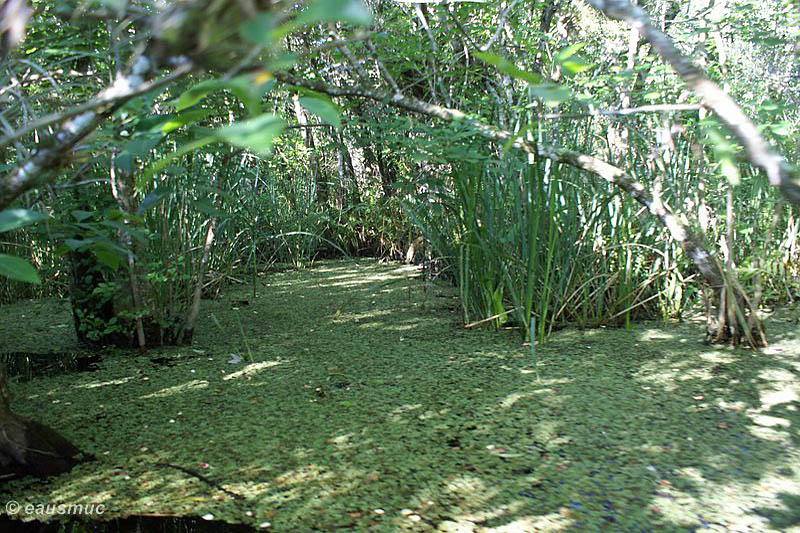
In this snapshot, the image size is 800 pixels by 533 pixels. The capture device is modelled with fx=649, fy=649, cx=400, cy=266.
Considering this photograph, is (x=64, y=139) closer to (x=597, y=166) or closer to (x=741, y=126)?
(x=741, y=126)

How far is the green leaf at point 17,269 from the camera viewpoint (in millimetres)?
656

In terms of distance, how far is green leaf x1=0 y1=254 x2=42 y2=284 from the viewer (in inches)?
25.8

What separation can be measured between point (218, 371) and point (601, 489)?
1.31 m

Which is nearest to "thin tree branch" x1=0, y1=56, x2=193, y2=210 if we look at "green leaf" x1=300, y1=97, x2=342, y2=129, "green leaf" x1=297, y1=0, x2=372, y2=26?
"green leaf" x1=300, y1=97, x2=342, y2=129

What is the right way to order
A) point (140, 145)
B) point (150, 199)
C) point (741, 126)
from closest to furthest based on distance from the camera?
point (741, 126) → point (140, 145) → point (150, 199)

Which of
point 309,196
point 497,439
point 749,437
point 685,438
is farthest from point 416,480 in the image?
point 309,196

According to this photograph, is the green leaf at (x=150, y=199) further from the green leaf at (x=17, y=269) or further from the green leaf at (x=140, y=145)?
the green leaf at (x=17, y=269)

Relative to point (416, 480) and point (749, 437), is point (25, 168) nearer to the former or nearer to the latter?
point (416, 480)

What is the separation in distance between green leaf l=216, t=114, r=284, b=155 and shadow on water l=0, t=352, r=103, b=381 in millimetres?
2049

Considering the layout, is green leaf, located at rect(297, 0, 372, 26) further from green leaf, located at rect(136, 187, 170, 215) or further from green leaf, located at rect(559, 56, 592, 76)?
green leaf, located at rect(136, 187, 170, 215)

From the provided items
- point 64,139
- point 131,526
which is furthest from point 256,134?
point 131,526

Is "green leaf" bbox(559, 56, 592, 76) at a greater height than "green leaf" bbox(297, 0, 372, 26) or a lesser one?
greater

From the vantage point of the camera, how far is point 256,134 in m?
0.43

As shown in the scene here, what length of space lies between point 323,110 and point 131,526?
1.08 m
